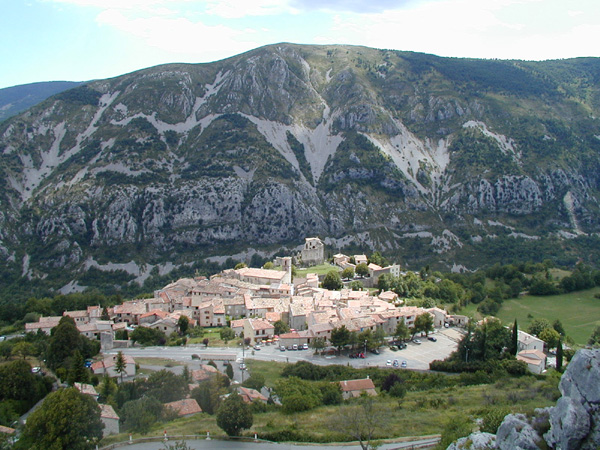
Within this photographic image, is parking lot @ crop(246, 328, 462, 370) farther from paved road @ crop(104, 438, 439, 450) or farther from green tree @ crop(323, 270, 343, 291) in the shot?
green tree @ crop(323, 270, 343, 291)

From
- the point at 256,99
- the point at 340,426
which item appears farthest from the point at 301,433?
the point at 256,99

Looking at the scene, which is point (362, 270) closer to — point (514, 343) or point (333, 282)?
point (333, 282)

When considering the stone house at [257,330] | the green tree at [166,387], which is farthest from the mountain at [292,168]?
the green tree at [166,387]

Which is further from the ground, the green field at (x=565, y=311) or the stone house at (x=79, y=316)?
the stone house at (x=79, y=316)

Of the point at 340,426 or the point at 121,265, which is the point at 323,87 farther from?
the point at 340,426

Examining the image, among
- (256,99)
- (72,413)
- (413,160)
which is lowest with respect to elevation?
(72,413)

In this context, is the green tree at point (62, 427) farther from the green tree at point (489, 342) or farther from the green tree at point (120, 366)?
the green tree at point (489, 342)
